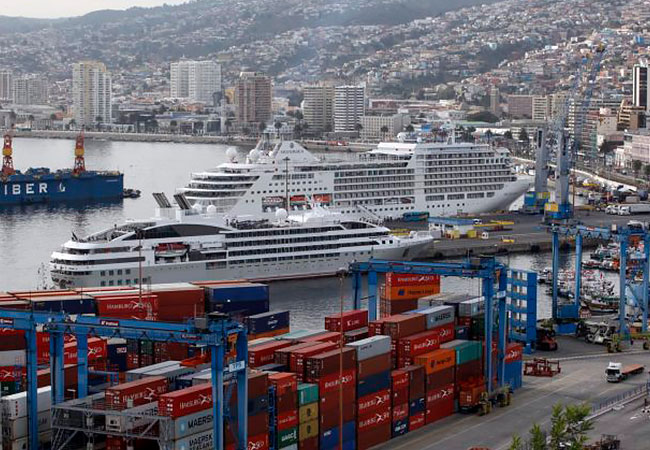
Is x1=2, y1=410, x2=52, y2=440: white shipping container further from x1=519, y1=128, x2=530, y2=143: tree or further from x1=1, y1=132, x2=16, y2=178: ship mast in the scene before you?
x1=519, y1=128, x2=530, y2=143: tree

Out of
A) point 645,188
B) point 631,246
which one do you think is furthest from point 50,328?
point 645,188

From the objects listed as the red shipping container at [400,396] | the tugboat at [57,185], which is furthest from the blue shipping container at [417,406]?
the tugboat at [57,185]

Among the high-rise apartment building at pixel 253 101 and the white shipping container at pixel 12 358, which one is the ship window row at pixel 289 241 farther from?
the high-rise apartment building at pixel 253 101

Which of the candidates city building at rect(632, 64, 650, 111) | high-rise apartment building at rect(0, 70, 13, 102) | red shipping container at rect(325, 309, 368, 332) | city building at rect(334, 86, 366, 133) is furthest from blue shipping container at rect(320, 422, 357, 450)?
high-rise apartment building at rect(0, 70, 13, 102)

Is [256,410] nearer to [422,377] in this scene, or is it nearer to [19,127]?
[422,377]

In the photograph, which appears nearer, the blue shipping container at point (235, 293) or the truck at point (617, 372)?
the truck at point (617, 372)

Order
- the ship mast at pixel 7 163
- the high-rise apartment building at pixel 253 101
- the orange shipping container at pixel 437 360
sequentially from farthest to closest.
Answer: the high-rise apartment building at pixel 253 101
the ship mast at pixel 7 163
the orange shipping container at pixel 437 360

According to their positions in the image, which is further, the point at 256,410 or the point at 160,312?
the point at 160,312
